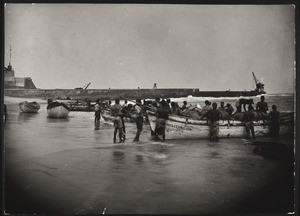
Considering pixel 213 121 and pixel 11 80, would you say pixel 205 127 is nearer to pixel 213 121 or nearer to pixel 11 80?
pixel 213 121

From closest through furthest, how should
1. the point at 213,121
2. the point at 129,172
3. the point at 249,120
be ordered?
the point at 129,172 < the point at 249,120 < the point at 213,121

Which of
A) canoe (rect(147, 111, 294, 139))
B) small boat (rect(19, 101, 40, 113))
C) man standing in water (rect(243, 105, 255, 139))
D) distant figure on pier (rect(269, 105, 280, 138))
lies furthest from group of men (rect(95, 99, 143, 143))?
distant figure on pier (rect(269, 105, 280, 138))

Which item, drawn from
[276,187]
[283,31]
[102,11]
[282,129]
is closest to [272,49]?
[283,31]

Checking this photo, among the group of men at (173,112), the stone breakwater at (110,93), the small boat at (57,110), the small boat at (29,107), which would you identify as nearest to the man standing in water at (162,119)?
the group of men at (173,112)

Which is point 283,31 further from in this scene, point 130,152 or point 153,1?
point 130,152

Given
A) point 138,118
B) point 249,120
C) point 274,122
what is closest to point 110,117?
point 138,118
